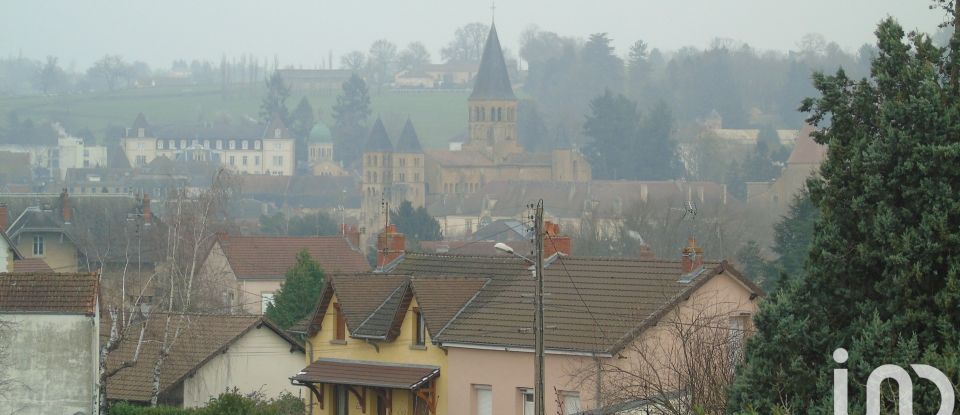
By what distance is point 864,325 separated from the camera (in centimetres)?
1336

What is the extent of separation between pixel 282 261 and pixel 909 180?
4059 cm

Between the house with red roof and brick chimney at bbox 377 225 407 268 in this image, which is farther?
the house with red roof

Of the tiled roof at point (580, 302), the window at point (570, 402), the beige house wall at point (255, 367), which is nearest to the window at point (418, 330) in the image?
the tiled roof at point (580, 302)

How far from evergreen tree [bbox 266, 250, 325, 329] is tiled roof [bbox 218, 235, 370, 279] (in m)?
12.3

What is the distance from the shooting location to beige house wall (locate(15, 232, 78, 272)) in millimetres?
62062

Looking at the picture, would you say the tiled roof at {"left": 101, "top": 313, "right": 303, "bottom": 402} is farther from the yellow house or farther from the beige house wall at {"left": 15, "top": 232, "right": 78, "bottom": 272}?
the beige house wall at {"left": 15, "top": 232, "right": 78, "bottom": 272}

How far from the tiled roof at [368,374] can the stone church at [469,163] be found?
12810cm

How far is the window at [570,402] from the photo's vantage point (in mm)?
23359

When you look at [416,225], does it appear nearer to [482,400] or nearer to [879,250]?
[482,400]

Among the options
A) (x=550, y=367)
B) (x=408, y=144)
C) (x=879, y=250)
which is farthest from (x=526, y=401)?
(x=408, y=144)

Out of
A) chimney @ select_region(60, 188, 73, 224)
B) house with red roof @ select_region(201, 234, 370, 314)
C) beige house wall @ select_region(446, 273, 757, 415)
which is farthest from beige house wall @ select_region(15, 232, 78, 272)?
beige house wall @ select_region(446, 273, 757, 415)

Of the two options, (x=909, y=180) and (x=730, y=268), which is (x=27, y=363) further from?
(x=909, y=180)

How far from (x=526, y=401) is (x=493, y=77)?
155 meters

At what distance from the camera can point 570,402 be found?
23.5 meters
